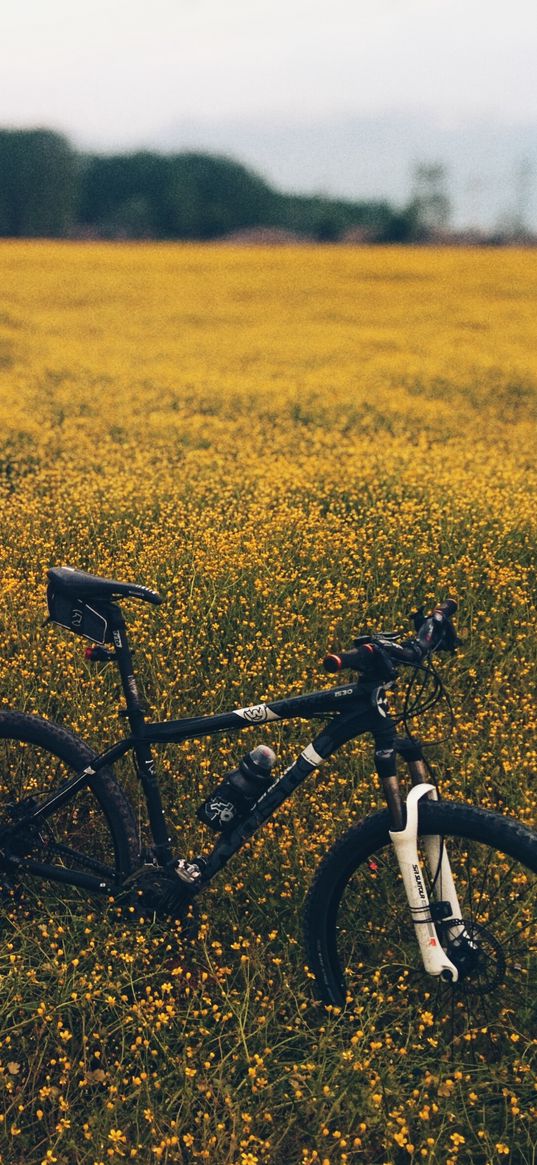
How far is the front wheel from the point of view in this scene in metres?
3.25

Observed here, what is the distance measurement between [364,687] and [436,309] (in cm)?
2149

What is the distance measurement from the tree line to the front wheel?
190 feet

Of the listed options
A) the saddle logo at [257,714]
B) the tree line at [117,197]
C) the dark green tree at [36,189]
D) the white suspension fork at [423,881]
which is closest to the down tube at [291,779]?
the saddle logo at [257,714]

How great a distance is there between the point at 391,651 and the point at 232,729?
0.82 m

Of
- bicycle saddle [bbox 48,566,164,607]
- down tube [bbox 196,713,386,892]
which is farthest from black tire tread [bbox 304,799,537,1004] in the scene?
bicycle saddle [bbox 48,566,164,607]

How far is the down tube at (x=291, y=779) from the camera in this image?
3.29 m

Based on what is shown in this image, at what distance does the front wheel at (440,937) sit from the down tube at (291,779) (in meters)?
0.29

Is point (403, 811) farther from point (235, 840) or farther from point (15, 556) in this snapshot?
point (15, 556)

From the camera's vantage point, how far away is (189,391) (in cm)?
1295

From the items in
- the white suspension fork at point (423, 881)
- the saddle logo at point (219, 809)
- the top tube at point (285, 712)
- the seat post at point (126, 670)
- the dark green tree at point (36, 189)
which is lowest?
the white suspension fork at point (423, 881)

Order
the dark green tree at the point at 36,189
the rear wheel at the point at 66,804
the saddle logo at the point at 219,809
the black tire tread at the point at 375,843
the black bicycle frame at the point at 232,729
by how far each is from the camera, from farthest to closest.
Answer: the dark green tree at the point at 36,189
the rear wheel at the point at 66,804
the saddle logo at the point at 219,809
the black bicycle frame at the point at 232,729
the black tire tread at the point at 375,843

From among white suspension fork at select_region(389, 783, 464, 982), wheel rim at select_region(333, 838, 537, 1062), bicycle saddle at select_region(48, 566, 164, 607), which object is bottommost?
wheel rim at select_region(333, 838, 537, 1062)

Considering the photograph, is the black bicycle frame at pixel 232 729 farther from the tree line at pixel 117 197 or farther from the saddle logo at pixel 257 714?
the tree line at pixel 117 197

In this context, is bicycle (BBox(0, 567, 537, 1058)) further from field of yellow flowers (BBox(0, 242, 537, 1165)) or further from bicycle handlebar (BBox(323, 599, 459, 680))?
field of yellow flowers (BBox(0, 242, 537, 1165))
